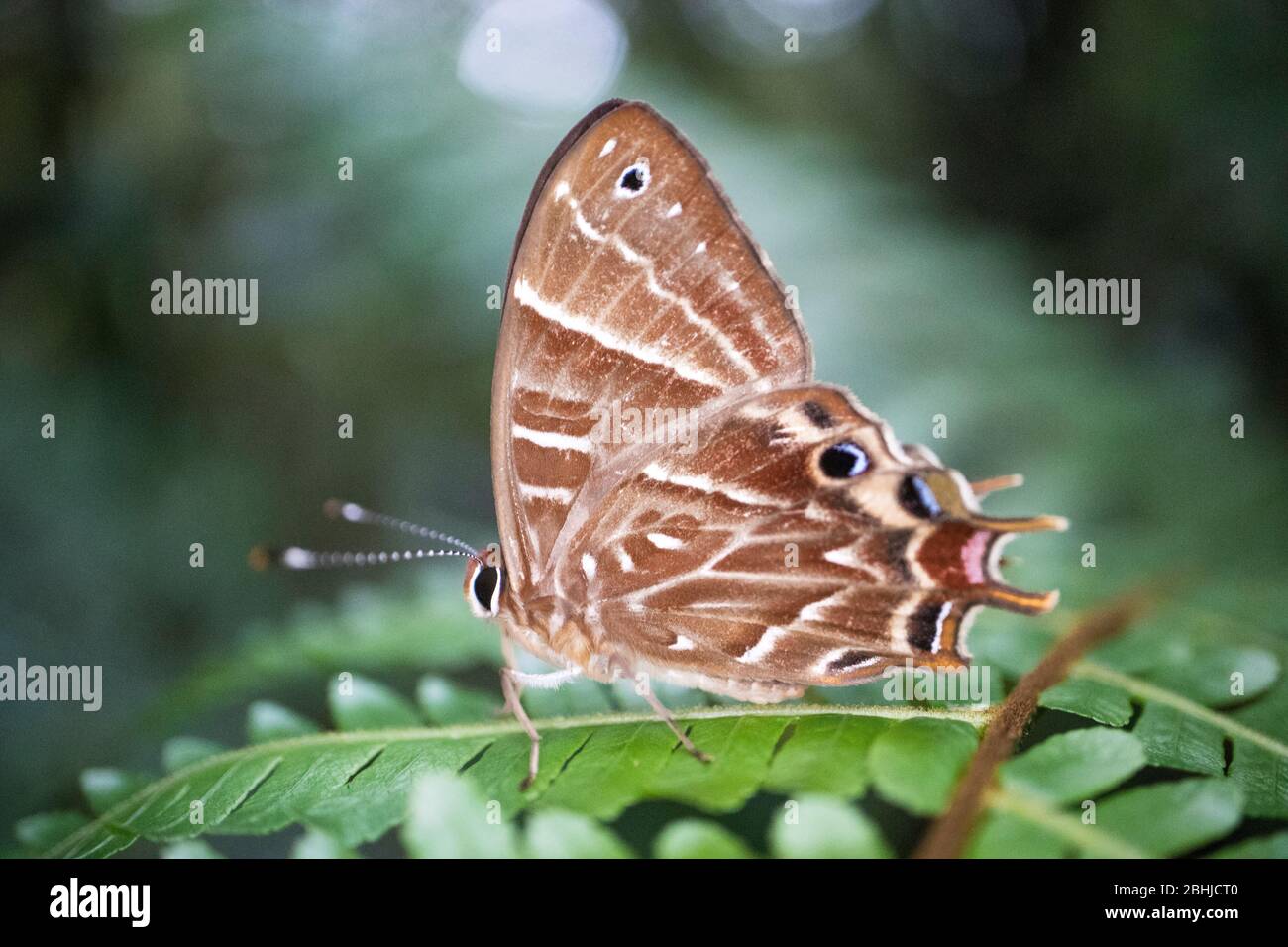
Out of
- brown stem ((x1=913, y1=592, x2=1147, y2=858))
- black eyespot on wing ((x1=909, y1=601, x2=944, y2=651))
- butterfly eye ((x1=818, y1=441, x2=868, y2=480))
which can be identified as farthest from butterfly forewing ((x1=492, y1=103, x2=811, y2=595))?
brown stem ((x1=913, y1=592, x2=1147, y2=858))

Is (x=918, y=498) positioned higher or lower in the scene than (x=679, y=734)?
higher

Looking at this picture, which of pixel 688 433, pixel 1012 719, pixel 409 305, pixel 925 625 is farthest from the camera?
pixel 409 305

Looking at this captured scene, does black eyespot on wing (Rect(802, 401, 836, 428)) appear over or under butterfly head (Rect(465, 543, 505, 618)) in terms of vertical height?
over

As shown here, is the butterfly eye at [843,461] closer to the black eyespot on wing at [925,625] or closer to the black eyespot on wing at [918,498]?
the black eyespot on wing at [918,498]

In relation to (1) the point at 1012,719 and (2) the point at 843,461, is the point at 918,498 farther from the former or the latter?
(1) the point at 1012,719

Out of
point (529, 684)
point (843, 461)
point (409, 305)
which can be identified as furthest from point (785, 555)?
point (409, 305)

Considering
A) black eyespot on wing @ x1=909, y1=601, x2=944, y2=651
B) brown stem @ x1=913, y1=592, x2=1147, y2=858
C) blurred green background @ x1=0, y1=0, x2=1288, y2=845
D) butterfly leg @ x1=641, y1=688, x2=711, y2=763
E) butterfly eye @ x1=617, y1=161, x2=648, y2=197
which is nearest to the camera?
brown stem @ x1=913, y1=592, x2=1147, y2=858

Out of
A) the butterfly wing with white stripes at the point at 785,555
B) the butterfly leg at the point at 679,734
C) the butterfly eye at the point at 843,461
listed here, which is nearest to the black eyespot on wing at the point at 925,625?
the butterfly wing with white stripes at the point at 785,555

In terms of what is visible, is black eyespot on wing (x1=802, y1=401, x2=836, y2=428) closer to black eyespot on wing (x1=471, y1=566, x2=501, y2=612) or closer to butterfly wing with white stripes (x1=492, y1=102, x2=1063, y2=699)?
butterfly wing with white stripes (x1=492, y1=102, x2=1063, y2=699)
